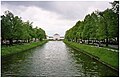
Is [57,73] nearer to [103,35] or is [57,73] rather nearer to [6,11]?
[103,35]

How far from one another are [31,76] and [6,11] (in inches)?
1779

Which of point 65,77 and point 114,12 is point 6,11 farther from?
point 65,77

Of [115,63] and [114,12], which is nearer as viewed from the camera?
[115,63]

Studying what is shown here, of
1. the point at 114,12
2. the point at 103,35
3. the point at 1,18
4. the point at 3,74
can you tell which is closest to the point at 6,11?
the point at 1,18

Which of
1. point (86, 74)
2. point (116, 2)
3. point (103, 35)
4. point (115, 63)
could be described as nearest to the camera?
point (86, 74)

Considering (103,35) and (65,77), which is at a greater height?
(103,35)

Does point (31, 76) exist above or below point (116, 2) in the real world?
below

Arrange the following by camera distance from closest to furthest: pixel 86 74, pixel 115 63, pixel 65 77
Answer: pixel 65 77
pixel 86 74
pixel 115 63

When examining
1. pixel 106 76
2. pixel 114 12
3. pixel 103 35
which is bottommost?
pixel 106 76

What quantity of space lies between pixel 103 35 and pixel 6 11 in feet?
89.3

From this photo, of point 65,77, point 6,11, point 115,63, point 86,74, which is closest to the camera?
point 65,77

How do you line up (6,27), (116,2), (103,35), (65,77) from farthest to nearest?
(6,27) → (103,35) → (116,2) → (65,77)

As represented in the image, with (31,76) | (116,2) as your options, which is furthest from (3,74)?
(116,2)

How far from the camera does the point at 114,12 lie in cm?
4328
